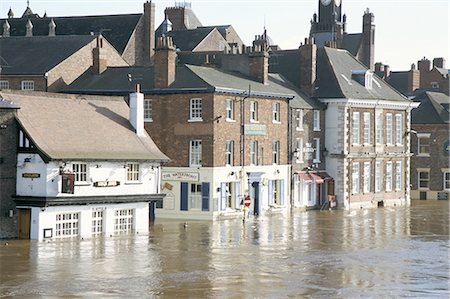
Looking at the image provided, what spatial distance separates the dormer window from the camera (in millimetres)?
73375

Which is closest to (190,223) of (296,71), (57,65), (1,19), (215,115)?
(215,115)

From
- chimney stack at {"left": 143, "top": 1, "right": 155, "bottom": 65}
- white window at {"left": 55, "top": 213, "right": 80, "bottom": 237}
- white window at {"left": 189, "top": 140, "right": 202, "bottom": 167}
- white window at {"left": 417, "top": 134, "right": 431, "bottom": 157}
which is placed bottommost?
white window at {"left": 55, "top": 213, "right": 80, "bottom": 237}

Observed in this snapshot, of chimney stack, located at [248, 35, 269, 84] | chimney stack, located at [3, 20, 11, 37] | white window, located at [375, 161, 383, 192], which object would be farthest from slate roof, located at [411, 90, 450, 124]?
chimney stack, located at [3, 20, 11, 37]

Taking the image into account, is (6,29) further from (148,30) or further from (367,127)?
(367,127)

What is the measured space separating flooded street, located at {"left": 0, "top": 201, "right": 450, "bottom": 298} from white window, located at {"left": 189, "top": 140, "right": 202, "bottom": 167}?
392 cm

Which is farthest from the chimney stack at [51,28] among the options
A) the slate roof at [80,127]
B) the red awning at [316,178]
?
the slate roof at [80,127]

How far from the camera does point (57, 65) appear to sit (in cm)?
6456

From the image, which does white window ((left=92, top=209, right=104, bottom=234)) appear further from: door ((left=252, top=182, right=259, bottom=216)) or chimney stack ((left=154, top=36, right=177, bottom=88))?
door ((left=252, top=182, right=259, bottom=216))

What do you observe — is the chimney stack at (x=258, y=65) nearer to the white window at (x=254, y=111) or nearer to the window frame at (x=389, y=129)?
the white window at (x=254, y=111)

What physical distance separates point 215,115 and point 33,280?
80.8 ft

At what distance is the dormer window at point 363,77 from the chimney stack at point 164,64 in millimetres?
18671

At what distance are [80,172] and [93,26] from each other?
39.2 m

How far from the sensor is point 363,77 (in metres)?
73.5

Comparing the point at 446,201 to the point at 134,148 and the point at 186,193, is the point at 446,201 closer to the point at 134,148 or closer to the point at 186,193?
the point at 186,193
